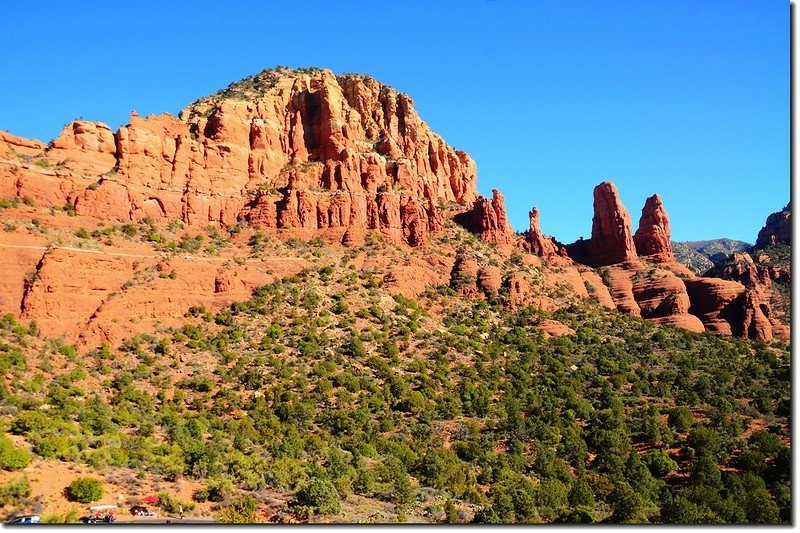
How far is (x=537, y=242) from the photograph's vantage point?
84.6m

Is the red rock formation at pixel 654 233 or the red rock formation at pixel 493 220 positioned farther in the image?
the red rock formation at pixel 654 233

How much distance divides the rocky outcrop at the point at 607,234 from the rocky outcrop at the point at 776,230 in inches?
1671

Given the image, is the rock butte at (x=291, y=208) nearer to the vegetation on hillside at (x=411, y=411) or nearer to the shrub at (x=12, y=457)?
the vegetation on hillside at (x=411, y=411)

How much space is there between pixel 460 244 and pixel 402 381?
2825 cm

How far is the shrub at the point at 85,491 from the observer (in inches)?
1077

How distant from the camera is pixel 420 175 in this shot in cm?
8338

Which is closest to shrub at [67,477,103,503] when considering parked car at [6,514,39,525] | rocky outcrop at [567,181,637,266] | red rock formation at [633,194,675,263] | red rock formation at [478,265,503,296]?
parked car at [6,514,39,525]

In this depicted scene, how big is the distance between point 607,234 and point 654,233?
634 centimetres

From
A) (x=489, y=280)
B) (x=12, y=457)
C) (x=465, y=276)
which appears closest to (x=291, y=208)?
(x=465, y=276)

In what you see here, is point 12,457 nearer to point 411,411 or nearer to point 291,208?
point 411,411

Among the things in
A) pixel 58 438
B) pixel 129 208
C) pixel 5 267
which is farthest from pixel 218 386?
pixel 129 208

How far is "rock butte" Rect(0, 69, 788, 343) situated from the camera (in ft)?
164

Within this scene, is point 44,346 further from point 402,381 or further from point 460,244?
point 460,244

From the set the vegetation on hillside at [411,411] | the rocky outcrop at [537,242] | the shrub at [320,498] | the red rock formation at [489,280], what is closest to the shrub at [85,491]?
the vegetation on hillside at [411,411]
